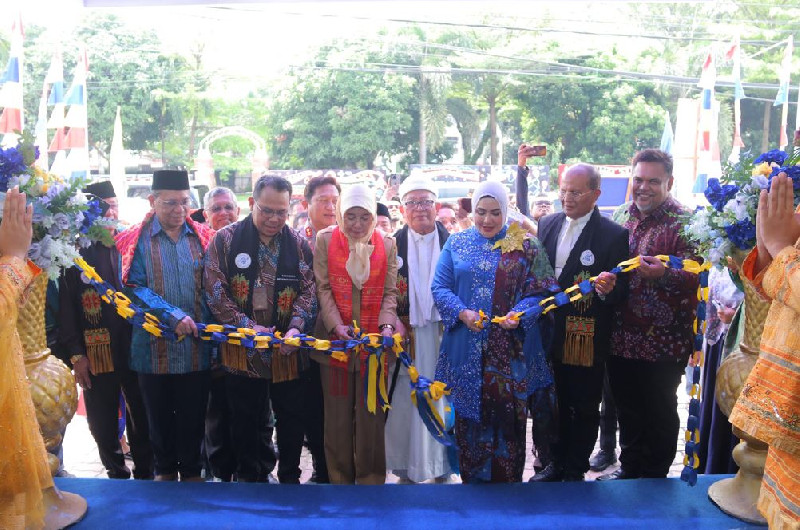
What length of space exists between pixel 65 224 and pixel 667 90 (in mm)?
20417

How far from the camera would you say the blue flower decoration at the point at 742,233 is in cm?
263

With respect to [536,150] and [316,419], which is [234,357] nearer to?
[316,419]

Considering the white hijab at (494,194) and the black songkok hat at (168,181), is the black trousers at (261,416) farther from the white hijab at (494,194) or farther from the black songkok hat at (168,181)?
the white hijab at (494,194)

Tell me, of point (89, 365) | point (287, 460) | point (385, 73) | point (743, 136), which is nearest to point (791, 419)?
point (287, 460)

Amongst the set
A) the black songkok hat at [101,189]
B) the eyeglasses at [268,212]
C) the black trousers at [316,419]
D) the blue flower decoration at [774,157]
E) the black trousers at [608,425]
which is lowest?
the black trousers at [608,425]

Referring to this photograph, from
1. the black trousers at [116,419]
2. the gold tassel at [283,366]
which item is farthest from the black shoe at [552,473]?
the black trousers at [116,419]

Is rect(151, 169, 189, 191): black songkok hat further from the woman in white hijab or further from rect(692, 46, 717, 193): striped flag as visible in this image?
rect(692, 46, 717, 193): striped flag

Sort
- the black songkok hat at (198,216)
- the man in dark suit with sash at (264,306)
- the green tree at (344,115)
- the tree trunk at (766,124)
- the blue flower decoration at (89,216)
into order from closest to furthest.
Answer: the blue flower decoration at (89,216), the man in dark suit with sash at (264,306), the black songkok hat at (198,216), the green tree at (344,115), the tree trunk at (766,124)

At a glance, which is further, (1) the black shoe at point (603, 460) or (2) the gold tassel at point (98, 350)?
(1) the black shoe at point (603, 460)

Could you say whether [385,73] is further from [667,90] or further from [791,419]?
[791,419]

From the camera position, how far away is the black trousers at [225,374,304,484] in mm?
3357

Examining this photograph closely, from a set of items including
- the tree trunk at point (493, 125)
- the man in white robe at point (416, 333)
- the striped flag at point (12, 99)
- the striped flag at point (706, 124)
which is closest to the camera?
the man in white robe at point (416, 333)

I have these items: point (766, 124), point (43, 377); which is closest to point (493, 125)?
point (766, 124)

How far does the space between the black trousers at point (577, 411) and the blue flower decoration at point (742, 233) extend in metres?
0.95
